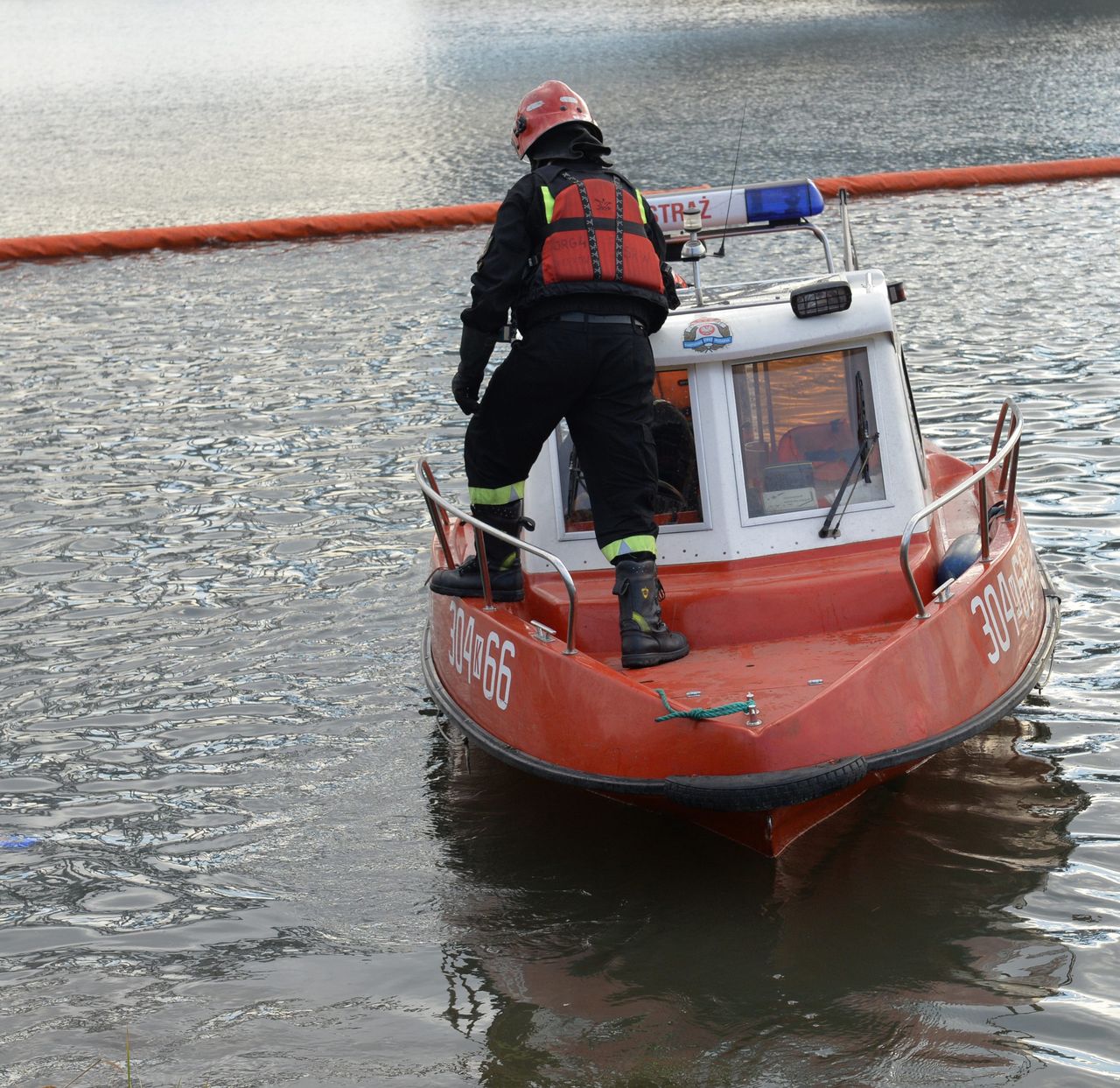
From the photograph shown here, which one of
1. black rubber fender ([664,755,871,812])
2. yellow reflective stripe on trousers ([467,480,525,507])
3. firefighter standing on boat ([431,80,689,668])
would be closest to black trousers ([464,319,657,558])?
firefighter standing on boat ([431,80,689,668])

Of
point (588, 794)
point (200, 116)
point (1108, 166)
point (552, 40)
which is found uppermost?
point (552, 40)

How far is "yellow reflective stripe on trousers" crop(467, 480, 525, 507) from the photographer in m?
6.06

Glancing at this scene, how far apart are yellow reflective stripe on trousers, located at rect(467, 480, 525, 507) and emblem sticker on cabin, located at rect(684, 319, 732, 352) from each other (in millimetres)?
883

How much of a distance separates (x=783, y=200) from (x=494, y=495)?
91.9 inches

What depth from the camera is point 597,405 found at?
5703 millimetres

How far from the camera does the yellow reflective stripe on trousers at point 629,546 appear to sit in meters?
5.68

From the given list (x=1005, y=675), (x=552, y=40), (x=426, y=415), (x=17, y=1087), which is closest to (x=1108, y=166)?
(x=426, y=415)

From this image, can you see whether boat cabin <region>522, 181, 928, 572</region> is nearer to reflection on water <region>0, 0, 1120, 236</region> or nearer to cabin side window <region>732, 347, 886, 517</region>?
cabin side window <region>732, 347, 886, 517</region>

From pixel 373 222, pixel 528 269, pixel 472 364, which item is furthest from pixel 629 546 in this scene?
pixel 373 222

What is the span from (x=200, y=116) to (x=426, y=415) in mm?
22597

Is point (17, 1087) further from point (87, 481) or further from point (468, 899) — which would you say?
point (87, 481)

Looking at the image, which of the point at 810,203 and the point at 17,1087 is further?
the point at 810,203

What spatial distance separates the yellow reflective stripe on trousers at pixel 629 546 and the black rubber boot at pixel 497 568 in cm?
51

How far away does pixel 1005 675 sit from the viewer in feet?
18.8
